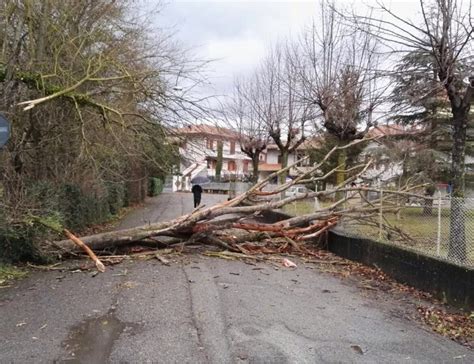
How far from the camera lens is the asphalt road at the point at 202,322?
486 cm

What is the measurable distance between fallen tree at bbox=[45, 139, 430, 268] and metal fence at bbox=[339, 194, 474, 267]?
0.25 metres

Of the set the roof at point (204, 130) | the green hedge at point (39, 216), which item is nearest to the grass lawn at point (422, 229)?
the roof at point (204, 130)

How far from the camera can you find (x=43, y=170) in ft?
40.8

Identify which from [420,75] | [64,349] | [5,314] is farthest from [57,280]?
[420,75]

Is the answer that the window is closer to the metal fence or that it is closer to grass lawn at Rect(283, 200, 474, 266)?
grass lawn at Rect(283, 200, 474, 266)

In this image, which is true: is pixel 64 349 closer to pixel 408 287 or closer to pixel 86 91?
pixel 408 287

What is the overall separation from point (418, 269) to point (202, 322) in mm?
4155

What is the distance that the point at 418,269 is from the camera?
8125 mm

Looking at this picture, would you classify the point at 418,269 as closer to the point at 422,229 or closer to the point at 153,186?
the point at 422,229

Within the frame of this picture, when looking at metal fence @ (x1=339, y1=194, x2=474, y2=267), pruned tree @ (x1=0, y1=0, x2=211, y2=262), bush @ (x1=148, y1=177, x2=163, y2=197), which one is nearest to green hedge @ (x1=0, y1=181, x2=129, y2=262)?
pruned tree @ (x1=0, y1=0, x2=211, y2=262)

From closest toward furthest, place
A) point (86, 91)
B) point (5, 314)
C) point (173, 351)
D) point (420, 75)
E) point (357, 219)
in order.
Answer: point (173, 351), point (5, 314), point (420, 75), point (86, 91), point (357, 219)

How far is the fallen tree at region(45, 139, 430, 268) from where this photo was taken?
1068 centimetres

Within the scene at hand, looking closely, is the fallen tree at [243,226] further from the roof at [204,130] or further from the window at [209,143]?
the window at [209,143]

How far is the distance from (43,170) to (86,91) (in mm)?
2617
